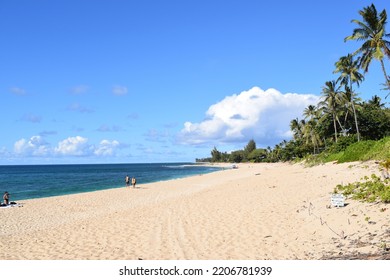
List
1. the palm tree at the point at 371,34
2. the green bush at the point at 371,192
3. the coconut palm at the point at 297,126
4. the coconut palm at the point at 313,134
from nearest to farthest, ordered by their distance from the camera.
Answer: the green bush at the point at 371,192, the palm tree at the point at 371,34, the coconut palm at the point at 313,134, the coconut palm at the point at 297,126

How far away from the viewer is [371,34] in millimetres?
25297

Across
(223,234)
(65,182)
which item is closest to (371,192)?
(223,234)

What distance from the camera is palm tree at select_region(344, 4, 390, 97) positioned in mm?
24453

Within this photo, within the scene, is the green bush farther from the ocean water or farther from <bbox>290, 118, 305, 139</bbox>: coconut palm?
<bbox>290, 118, 305, 139</bbox>: coconut palm

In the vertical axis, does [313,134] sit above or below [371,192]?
above

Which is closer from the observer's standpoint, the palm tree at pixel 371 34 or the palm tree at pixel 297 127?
the palm tree at pixel 371 34

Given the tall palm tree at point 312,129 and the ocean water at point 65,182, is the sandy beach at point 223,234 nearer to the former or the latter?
the ocean water at point 65,182

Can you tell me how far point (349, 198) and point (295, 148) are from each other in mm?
58393

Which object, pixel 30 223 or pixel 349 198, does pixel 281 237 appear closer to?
pixel 349 198

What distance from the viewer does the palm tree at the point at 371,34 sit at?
24.5 metres

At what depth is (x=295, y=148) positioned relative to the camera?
2717 inches

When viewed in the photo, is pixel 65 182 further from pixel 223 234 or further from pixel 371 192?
pixel 371 192

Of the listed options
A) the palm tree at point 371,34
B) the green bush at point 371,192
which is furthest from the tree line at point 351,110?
the green bush at point 371,192

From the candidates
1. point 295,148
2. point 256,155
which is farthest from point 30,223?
point 256,155
